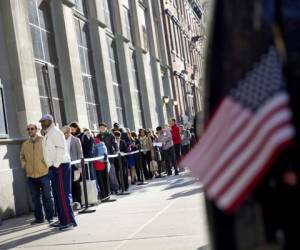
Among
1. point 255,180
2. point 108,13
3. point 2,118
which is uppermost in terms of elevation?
point 108,13

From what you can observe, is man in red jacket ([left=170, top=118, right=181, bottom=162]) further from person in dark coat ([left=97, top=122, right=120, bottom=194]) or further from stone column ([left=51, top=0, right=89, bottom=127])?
person in dark coat ([left=97, top=122, right=120, bottom=194])

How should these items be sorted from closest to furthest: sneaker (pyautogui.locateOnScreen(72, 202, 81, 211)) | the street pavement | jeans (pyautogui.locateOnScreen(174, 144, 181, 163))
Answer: the street pavement < sneaker (pyautogui.locateOnScreen(72, 202, 81, 211)) < jeans (pyautogui.locateOnScreen(174, 144, 181, 163))

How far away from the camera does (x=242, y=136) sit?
1.40 m

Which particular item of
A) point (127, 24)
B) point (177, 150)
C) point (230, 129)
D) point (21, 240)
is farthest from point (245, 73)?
point (127, 24)

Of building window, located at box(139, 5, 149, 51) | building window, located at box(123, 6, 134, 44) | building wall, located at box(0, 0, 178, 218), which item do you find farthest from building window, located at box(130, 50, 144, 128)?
building window, located at box(139, 5, 149, 51)

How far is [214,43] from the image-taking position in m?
1.48

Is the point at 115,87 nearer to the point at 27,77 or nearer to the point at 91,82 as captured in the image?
the point at 91,82

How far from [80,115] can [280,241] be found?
50.7 feet

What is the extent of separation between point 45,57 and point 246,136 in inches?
565

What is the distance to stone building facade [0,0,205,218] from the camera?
12281mm

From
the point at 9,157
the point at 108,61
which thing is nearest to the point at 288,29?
the point at 9,157

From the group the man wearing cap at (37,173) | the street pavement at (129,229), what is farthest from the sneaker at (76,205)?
the man wearing cap at (37,173)

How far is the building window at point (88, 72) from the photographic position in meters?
18.7

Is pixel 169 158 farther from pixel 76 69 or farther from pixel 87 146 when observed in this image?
pixel 87 146
